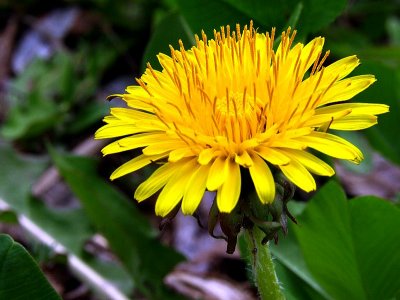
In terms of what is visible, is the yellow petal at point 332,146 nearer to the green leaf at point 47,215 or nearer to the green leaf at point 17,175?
the green leaf at point 47,215

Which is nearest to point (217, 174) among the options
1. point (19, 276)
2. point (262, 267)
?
point (262, 267)

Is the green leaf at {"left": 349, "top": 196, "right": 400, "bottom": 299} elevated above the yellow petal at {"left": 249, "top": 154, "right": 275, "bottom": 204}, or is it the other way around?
the yellow petal at {"left": 249, "top": 154, "right": 275, "bottom": 204}

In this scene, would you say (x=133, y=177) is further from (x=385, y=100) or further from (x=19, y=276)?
(x=19, y=276)

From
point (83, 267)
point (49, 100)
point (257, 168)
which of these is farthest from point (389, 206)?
point (49, 100)

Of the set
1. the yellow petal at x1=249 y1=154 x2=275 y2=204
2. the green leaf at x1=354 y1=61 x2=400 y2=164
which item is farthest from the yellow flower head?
the green leaf at x1=354 y1=61 x2=400 y2=164

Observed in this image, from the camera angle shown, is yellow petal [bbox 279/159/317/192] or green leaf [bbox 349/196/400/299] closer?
yellow petal [bbox 279/159/317/192]

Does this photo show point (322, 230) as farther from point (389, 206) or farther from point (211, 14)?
point (211, 14)

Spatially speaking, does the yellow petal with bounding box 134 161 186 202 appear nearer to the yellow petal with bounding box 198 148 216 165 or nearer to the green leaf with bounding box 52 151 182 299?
the yellow petal with bounding box 198 148 216 165
